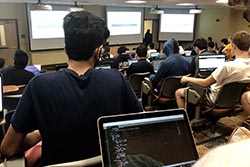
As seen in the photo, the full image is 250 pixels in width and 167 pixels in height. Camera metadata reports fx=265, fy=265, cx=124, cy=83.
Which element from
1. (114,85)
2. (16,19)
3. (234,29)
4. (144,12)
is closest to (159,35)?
(144,12)

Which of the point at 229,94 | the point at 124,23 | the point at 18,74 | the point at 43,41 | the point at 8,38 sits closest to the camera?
the point at 229,94

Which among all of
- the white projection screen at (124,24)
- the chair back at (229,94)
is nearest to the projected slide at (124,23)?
the white projection screen at (124,24)

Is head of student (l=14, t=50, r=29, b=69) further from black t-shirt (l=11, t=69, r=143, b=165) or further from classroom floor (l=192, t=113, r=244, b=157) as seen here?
black t-shirt (l=11, t=69, r=143, b=165)

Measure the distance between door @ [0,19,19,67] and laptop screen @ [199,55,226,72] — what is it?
6064 mm

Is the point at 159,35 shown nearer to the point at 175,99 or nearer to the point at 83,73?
the point at 175,99

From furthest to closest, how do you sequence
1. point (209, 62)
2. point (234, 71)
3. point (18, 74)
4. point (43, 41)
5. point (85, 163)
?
1. point (43, 41)
2. point (209, 62)
3. point (18, 74)
4. point (234, 71)
5. point (85, 163)

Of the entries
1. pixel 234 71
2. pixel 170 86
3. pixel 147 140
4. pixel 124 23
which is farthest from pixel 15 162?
pixel 124 23

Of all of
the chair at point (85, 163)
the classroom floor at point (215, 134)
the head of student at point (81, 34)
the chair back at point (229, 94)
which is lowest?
the classroom floor at point (215, 134)

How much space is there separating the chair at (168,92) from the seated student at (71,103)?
2358 millimetres

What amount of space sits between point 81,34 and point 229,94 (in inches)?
88.1

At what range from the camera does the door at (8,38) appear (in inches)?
314

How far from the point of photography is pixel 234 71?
279cm

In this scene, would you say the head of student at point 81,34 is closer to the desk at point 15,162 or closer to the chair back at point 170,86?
the desk at point 15,162

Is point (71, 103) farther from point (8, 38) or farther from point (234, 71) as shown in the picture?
point (8, 38)
